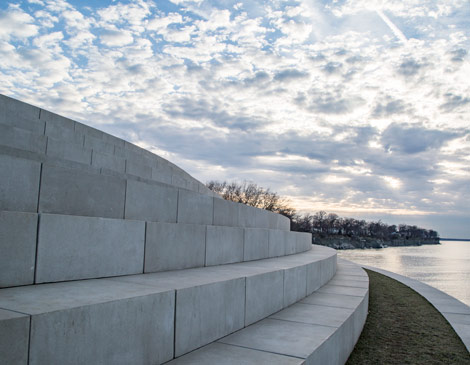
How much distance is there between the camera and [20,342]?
2.37 metres

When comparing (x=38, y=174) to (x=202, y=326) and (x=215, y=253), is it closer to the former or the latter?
(x=202, y=326)

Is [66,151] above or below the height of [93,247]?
above

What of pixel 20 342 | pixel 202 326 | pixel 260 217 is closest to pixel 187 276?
pixel 202 326

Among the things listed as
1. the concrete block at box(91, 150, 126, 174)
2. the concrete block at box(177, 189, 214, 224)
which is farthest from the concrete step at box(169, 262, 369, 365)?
the concrete block at box(91, 150, 126, 174)

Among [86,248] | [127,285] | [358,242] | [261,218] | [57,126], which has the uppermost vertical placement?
[57,126]

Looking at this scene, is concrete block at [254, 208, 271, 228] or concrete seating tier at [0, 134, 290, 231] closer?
concrete seating tier at [0, 134, 290, 231]

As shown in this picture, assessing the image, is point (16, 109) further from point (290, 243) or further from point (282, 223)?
point (282, 223)

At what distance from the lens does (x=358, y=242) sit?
12231 centimetres

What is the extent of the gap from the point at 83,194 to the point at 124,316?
6.54ft

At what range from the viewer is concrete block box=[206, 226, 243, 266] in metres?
6.48

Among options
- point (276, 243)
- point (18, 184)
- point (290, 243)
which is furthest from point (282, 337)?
point (290, 243)

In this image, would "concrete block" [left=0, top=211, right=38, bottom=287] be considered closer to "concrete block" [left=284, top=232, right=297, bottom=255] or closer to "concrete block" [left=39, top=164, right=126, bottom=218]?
"concrete block" [left=39, top=164, right=126, bottom=218]

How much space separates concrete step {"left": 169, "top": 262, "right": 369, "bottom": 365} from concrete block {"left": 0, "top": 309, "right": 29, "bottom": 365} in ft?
5.20

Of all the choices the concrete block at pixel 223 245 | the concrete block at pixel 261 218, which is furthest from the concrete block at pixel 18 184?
the concrete block at pixel 261 218
